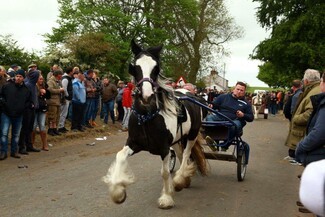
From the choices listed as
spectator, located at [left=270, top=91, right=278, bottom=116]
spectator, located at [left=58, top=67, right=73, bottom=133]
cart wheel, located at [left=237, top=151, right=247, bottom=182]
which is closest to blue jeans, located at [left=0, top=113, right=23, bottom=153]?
spectator, located at [left=58, top=67, right=73, bottom=133]

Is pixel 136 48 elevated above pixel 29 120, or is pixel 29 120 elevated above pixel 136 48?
pixel 136 48

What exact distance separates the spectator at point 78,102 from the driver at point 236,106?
602 centimetres

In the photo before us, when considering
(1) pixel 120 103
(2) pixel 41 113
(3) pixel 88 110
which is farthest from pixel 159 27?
(2) pixel 41 113

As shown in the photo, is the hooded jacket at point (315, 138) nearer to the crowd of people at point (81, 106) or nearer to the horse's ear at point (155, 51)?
the crowd of people at point (81, 106)

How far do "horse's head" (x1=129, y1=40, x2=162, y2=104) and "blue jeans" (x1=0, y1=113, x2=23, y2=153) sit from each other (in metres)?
4.79

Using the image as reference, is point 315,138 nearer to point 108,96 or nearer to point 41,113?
point 41,113

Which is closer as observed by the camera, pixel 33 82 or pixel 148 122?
pixel 148 122

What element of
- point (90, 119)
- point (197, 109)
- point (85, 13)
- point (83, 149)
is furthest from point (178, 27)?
point (197, 109)

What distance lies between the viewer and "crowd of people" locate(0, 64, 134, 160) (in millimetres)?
8992

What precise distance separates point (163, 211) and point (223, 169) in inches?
140

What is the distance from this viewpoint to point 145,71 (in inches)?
199

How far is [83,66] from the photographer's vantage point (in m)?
20.6

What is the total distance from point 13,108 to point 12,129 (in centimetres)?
50

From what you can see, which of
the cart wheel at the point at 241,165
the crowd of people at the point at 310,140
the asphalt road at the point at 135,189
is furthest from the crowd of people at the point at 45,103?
the crowd of people at the point at 310,140
